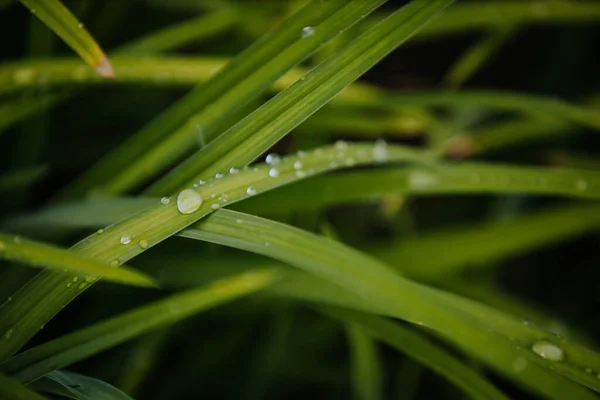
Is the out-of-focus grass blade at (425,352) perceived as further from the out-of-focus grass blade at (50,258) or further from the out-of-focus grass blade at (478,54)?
the out-of-focus grass blade at (478,54)

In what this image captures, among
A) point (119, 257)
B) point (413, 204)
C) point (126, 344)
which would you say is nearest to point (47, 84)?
point (119, 257)

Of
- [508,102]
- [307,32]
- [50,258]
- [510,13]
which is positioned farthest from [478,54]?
[50,258]

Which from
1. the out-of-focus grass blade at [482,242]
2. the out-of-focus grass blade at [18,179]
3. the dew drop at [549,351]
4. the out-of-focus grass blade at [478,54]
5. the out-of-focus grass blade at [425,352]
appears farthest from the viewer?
the out-of-focus grass blade at [478,54]

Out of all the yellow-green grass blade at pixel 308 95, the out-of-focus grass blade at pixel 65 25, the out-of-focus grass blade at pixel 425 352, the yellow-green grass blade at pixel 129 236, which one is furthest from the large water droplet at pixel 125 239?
the out-of-focus grass blade at pixel 425 352

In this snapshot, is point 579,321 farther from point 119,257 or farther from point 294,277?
point 119,257

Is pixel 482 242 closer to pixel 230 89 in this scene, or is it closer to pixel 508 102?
pixel 508 102

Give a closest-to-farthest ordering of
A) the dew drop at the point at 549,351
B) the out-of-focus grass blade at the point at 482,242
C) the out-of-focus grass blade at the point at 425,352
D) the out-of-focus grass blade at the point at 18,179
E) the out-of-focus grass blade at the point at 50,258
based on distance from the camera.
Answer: the out-of-focus grass blade at the point at 50,258 → the dew drop at the point at 549,351 → the out-of-focus grass blade at the point at 425,352 → the out-of-focus grass blade at the point at 18,179 → the out-of-focus grass blade at the point at 482,242
